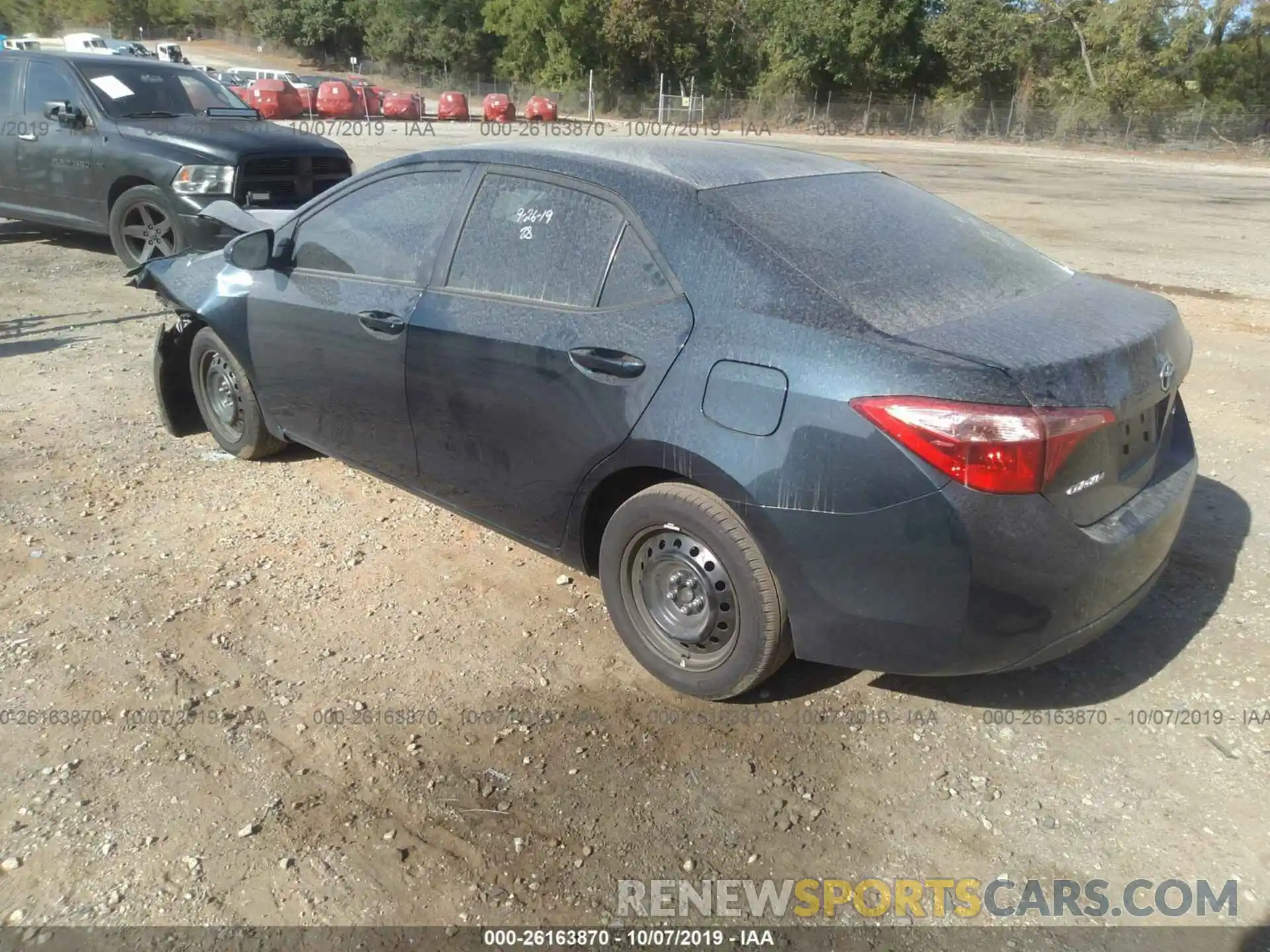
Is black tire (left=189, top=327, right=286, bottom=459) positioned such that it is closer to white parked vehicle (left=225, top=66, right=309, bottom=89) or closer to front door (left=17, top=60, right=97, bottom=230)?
front door (left=17, top=60, right=97, bottom=230)

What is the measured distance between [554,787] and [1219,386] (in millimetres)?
5703

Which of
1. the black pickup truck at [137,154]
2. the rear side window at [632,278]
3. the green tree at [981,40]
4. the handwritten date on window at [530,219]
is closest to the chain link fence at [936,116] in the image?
the green tree at [981,40]

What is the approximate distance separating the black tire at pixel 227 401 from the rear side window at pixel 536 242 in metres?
1.70

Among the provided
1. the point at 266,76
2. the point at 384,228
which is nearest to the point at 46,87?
the point at 384,228

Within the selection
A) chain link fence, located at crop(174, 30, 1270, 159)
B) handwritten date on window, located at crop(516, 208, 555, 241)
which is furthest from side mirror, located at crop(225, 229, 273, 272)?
chain link fence, located at crop(174, 30, 1270, 159)

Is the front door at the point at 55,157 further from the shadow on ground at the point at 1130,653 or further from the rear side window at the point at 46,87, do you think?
the shadow on ground at the point at 1130,653

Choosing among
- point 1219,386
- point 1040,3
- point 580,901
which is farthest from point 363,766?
point 1040,3

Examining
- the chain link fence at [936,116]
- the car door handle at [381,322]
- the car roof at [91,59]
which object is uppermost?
the car roof at [91,59]

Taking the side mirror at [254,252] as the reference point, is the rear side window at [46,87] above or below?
above

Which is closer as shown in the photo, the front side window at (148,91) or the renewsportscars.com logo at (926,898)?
the renewsportscars.com logo at (926,898)

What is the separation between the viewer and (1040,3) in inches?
1812

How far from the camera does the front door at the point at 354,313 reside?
3.81 m

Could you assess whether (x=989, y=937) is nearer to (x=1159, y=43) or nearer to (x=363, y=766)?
(x=363, y=766)

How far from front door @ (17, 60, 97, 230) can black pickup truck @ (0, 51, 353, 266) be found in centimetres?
1
